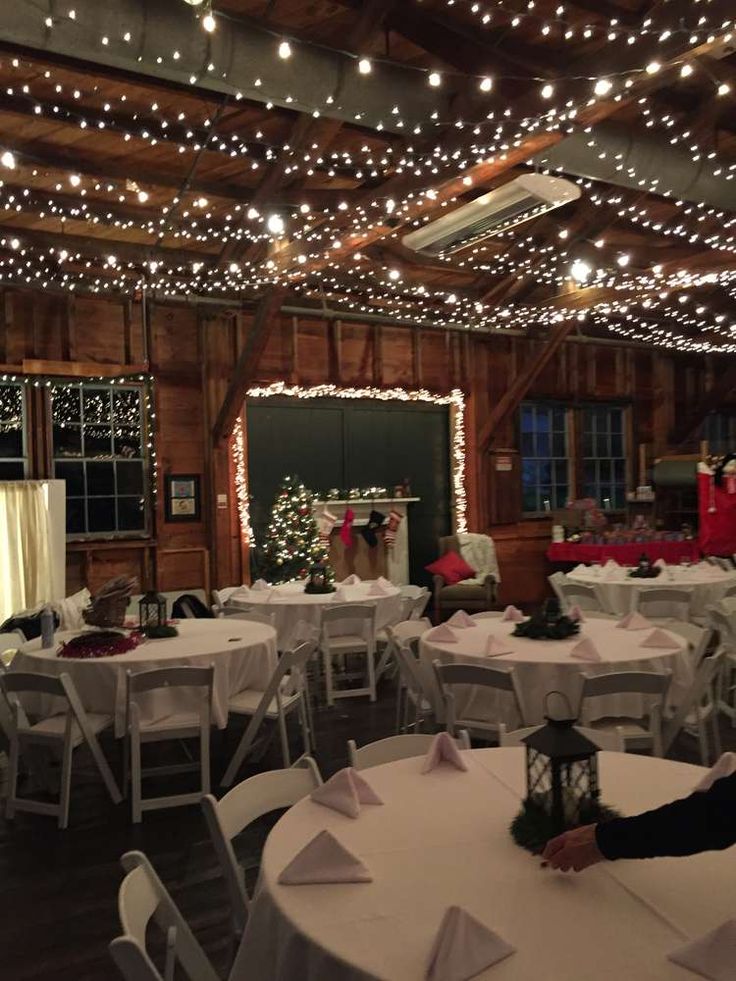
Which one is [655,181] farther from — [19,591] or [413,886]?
[19,591]

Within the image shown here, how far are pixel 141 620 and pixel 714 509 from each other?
28.5 feet

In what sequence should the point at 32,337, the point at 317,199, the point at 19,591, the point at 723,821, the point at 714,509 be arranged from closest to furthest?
the point at 723,821 < the point at 317,199 < the point at 19,591 < the point at 32,337 < the point at 714,509

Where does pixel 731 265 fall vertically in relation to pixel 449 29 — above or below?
below

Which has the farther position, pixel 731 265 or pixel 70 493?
pixel 70 493

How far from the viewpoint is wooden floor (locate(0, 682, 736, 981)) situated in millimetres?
3385

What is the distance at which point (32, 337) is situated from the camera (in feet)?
30.9

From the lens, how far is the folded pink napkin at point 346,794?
2514 mm

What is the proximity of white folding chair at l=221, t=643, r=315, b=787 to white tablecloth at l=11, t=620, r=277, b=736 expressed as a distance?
114mm

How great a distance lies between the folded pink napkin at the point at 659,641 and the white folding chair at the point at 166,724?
7.86 feet

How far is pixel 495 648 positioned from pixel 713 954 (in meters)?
3.19

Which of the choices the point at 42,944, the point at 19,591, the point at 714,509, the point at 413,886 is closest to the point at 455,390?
the point at 714,509

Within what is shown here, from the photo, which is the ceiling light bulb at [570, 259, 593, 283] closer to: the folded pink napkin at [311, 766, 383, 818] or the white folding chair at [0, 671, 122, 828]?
the white folding chair at [0, 671, 122, 828]

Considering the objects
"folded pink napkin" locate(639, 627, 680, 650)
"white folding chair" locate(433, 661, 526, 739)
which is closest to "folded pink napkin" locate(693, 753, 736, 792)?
"white folding chair" locate(433, 661, 526, 739)

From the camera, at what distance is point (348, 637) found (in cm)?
737
